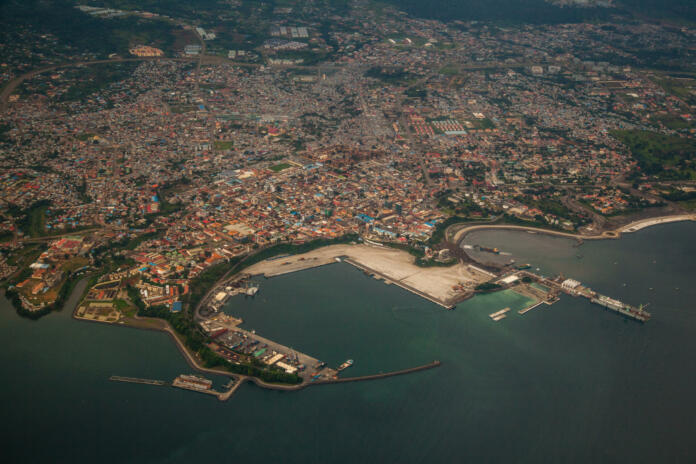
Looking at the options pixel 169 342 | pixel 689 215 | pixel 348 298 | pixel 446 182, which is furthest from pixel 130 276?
pixel 689 215

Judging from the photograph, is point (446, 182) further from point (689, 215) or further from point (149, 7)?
point (149, 7)

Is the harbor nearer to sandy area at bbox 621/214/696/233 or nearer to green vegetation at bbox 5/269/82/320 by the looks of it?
sandy area at bbox 621/214/696/233

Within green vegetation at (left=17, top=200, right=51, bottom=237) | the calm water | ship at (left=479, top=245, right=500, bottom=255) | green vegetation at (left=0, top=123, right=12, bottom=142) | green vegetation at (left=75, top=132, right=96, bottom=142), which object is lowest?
the calm water

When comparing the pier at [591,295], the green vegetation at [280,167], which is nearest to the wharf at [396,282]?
the pier at [591,295]

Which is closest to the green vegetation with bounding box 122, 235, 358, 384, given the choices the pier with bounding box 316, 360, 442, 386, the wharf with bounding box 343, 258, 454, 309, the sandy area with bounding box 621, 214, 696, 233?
the pier with bounding box 316, 360, 442, 386

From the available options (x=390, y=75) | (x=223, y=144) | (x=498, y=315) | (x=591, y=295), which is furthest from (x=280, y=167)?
(x=390, y=75)

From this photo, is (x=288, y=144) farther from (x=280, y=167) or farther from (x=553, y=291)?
(x=553, y=291)

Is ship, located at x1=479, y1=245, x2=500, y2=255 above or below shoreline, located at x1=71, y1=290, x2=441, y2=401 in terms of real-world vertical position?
above
